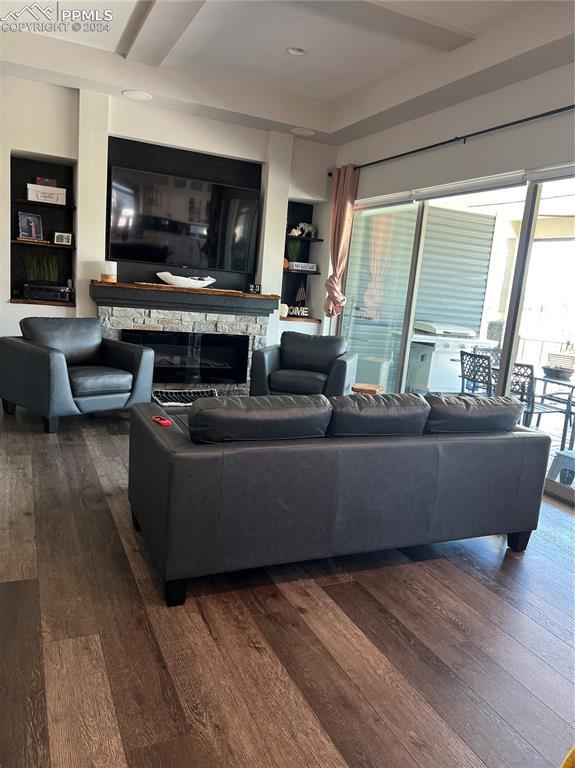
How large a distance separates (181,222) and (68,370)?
8.09 feet

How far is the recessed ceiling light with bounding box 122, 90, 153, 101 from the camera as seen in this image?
5.21 m

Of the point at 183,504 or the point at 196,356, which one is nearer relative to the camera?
the point at 183,504

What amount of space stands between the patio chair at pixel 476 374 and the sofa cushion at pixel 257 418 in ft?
8.80

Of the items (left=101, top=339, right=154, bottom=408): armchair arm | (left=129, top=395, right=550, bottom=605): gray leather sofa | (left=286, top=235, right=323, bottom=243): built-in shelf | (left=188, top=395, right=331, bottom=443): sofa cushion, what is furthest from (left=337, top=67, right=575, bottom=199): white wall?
(left=101, top=339, right=154, bottom=408): armchair arm

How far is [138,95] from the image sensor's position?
208 inches

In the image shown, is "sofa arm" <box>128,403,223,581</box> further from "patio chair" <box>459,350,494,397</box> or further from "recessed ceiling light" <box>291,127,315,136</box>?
"recessed ceiling light" <box>291,127,315,136</box>

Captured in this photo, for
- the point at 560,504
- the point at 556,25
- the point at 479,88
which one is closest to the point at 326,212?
the point at 479,88

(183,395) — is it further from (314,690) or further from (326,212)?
(314,690)

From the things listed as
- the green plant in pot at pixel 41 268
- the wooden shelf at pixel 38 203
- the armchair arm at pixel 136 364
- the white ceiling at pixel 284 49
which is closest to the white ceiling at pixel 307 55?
the white ceiling at pixel 284 49

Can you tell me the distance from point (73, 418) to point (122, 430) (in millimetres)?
529

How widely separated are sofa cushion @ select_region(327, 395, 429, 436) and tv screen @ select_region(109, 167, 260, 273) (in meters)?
4.16
